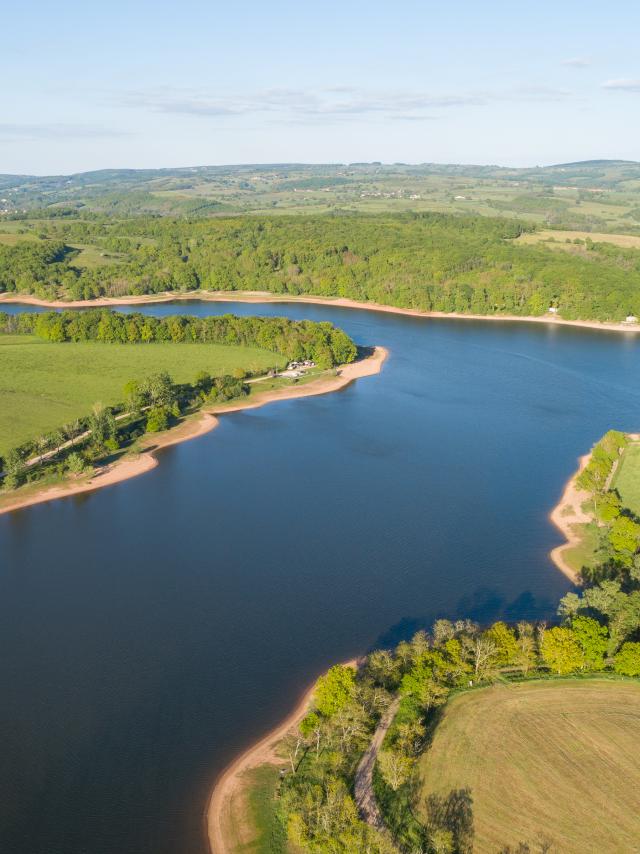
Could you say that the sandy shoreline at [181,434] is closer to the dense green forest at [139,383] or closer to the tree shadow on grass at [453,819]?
the dense green forest at [139,383]

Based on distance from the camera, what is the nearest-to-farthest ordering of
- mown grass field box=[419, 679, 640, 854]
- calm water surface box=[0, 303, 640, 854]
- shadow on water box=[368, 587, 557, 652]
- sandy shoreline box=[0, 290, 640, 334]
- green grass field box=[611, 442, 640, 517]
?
mown grass field box=[419, 679, 640, 854] < calm water surface box=[0, 303, 640, 854] < shadow on water box=[368, 587, 557, 652] < green grass field box=[611, 442, 640, 517] < sandy shoreline box=[0, 290, 640, 334]

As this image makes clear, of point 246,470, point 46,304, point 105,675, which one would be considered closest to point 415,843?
point 105,675

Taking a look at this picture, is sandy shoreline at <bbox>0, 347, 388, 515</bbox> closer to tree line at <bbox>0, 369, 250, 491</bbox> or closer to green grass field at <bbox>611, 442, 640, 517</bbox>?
tree line at <bbox>0, 369, 250, 491</bbox>

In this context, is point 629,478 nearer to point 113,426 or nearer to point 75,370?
point 113,426

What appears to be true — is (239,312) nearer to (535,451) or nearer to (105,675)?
(535,451)

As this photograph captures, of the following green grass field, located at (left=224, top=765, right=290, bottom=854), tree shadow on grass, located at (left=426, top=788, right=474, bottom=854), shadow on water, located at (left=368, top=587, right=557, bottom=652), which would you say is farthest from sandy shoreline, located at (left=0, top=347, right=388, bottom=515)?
tree shadow on grass, located at (left=426, top=788, right=474, bottom=854)

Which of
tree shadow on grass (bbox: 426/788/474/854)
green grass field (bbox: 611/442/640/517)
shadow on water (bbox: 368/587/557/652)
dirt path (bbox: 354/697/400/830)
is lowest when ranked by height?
shadow on water (bbox: 368/587/557/652)

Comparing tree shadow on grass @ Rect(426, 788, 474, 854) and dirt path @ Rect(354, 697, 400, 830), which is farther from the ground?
dirt path @ Rect(354, 697, 400, 830)
